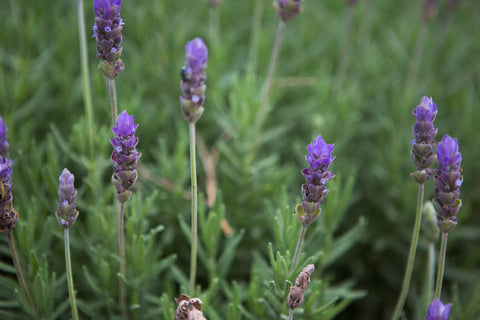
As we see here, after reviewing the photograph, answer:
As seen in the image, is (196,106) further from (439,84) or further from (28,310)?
(439,84)

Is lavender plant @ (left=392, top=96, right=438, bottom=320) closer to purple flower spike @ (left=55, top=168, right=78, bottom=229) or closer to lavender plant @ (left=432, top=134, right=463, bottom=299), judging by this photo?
lavender plant @ (left=432, top=134, right=463, bottom=299)

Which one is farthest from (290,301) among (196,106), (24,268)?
(24,268)

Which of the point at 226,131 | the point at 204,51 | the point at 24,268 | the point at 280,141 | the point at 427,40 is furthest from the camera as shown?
the point at 427,40

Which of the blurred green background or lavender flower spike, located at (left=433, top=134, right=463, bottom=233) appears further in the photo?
the blurred green background

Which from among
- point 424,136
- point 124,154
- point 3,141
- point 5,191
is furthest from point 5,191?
point 424,136

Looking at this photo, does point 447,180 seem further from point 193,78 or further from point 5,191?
point 5,191

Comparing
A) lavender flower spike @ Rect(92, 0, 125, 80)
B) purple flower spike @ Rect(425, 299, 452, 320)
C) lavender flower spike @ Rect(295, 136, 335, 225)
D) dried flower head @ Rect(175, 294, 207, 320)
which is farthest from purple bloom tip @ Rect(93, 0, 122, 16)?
purple flower spike @ Rect(425, 299, 452, 320)

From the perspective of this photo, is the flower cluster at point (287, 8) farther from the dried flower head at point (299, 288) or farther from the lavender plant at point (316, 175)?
the dried flower head at point (299, 288)
